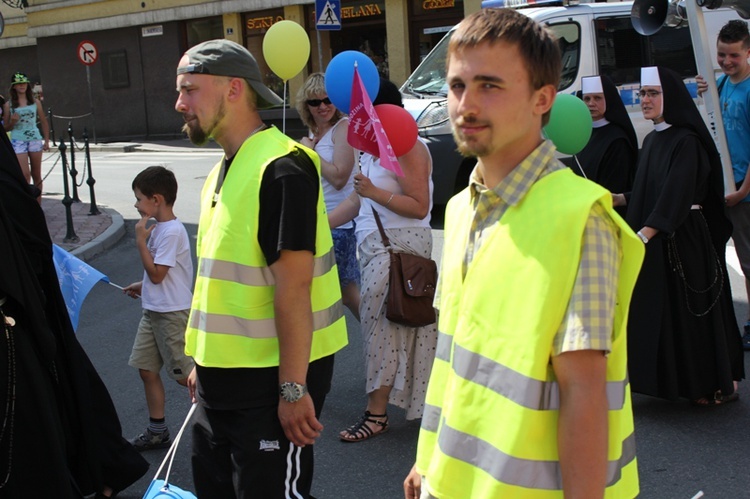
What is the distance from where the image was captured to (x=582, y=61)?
1078 cm

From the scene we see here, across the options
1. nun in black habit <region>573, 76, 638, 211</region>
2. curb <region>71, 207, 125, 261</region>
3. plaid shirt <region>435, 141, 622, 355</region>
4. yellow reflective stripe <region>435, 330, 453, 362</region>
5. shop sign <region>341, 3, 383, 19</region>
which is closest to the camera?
plaid shirt <region>435, 141, 622, 355</region>

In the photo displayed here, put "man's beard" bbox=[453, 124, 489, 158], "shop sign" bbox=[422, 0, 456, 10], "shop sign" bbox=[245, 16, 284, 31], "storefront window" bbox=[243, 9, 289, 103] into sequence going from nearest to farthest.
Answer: "man's beard" bbox=[453, 124, 489, 158]
"shop sign" bbox=[422, 0, 456, 10]
"storefront window" bbox=[243, 9, 289, 103]
"shop sign" bbox=[245, 16, 284, 31]

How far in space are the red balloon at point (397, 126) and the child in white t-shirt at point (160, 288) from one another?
1.18 metres

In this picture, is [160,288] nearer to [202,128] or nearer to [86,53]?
[202,128]

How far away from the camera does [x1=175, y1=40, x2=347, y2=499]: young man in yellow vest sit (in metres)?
2.79

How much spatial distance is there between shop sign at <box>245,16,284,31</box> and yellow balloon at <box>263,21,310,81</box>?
68.0ft

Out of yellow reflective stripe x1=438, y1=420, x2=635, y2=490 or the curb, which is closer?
yellow reflective stripe x1=438, y1=420, x2=635, y2=490

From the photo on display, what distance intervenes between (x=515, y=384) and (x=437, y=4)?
21.4 m

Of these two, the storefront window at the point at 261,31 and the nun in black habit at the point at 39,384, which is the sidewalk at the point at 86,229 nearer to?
the nun in black habit at the point at 39,384

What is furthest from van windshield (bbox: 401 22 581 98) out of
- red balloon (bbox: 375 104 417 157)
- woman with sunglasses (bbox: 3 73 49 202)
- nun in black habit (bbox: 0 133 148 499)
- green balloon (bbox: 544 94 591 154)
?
nun in black habit (bbox: 0 133 148 499)

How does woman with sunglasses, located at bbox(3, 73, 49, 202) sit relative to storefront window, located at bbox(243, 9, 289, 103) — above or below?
below

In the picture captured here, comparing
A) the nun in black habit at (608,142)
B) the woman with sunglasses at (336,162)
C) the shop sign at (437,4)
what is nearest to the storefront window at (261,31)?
the shop sign at (437,4)

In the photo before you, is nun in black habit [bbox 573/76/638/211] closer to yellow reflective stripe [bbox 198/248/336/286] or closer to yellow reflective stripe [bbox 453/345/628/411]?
yellow reflective stripe [bbox 198/248/336/286]

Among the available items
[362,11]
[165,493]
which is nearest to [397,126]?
[165,493]
